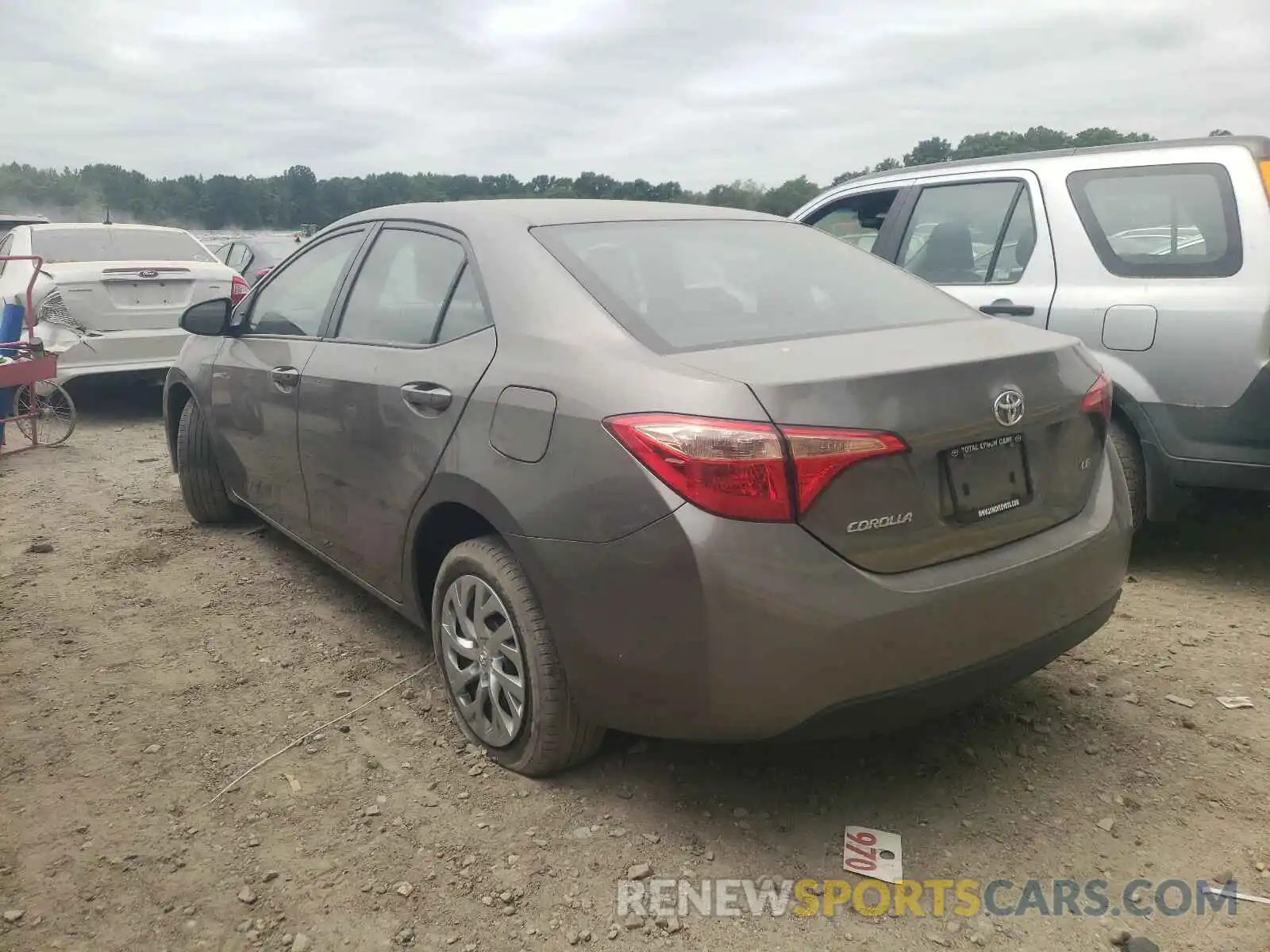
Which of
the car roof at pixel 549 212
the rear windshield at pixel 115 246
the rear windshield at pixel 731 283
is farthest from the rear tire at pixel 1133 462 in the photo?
the rear windshield at pixel 115 246

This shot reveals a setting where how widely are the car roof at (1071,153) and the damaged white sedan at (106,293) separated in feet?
16.7

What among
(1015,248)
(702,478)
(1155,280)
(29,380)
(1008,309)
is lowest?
(29,380)

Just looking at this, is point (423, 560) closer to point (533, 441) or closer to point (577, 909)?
point (533, 441)

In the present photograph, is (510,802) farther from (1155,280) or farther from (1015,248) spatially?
(1015,248)

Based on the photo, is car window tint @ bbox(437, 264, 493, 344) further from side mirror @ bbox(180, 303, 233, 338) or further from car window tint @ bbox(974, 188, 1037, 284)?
car window tint @ bbox(974, 188, 1037, 284)

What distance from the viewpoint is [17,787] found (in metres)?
2.76

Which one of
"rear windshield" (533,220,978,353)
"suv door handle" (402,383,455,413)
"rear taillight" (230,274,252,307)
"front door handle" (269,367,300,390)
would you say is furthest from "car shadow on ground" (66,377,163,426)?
"rear windshield" (533,220,978,353)

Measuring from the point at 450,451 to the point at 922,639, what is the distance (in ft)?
4.38

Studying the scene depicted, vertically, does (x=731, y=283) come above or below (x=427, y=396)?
above

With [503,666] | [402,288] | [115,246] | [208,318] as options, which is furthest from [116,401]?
[503,666]

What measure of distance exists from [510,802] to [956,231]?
11.9 feet

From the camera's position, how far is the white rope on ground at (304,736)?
2.72 meters

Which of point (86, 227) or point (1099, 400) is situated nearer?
point (1099, 400)

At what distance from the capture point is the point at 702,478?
2096 mm
